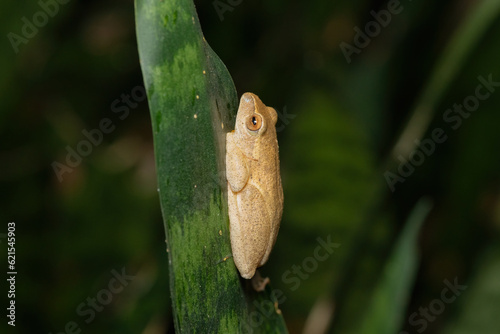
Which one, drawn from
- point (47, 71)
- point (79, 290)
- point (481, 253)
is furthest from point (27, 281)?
point (481, 253)

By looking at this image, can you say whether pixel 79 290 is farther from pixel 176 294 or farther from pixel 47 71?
pixel 176 294

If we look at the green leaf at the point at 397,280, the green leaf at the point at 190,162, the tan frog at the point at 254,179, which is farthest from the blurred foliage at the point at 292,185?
the green leaf at the point at 190,162

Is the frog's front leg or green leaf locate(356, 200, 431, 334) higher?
the frog's front leg

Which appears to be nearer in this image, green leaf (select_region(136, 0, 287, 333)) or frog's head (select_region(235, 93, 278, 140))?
green leaf (select_region(136, 0, 287, 333))

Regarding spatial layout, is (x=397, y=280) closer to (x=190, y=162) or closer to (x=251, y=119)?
(x=251, y=119)

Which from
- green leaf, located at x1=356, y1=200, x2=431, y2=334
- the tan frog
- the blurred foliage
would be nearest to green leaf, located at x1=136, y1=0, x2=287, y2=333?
the tan frog

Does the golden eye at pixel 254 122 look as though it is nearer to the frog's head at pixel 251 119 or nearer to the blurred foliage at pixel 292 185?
the frog's head at pixel 251 119

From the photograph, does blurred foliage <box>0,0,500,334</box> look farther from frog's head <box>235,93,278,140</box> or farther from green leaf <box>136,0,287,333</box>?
green leaf <box>136,0,287,333</box>
